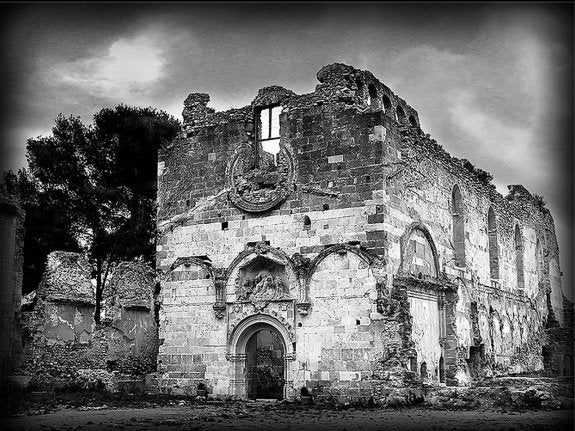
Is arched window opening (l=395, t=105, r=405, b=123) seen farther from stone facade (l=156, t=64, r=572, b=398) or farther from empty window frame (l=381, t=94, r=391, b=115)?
empty window frame (l=381, t=94, r=391, b=115)

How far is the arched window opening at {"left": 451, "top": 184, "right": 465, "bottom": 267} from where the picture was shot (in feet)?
71.9

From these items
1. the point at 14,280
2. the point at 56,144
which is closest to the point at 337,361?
the point at 14,280

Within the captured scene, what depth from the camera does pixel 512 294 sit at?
25891 mm

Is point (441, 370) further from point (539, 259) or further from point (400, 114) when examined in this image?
point (539, 259)

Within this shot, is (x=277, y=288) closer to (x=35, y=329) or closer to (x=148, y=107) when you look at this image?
(x=35, y=329)

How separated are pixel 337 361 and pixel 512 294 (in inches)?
436

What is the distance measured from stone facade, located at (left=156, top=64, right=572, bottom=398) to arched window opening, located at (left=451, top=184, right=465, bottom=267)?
0.05 metres

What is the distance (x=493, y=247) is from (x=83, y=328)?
523 inches

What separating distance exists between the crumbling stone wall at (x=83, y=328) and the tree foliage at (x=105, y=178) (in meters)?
8.41

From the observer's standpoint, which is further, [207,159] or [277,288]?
[207,159]

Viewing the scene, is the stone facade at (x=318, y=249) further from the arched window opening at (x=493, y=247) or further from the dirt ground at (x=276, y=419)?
the arched window opening at (x=493, y=247)

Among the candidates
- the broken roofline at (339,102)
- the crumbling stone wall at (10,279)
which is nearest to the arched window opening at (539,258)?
the broken roofline at (339,102)

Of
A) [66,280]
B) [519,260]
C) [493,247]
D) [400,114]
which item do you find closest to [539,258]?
[519,260]

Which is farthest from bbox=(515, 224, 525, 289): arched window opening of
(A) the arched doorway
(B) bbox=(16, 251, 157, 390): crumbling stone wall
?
(B) bbox=(16, 251, 157, 390): crumbling stone wall
